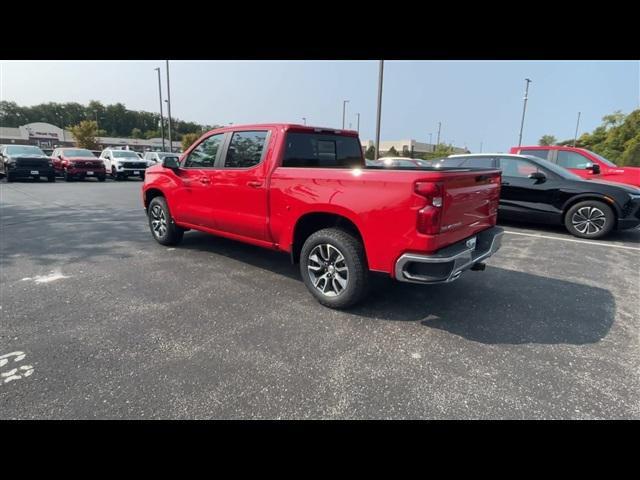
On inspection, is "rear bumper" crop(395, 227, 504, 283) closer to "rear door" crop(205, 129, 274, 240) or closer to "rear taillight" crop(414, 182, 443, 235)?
"rear taillight" crop(414, 182, 443, 235)

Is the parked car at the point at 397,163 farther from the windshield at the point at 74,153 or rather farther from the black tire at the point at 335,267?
the windshield at the point at 74,153

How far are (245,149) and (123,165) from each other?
19.0 metres

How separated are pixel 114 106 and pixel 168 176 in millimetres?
121487

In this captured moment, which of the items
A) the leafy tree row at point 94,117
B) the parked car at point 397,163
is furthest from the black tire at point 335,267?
the leafy tree row at point 94,117

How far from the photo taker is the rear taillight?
2.85m

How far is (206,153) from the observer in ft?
16.3

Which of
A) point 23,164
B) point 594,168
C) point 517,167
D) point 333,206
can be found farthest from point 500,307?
point 23,164

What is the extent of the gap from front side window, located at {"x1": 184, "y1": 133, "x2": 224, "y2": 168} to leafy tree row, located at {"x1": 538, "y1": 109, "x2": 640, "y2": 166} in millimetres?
28652

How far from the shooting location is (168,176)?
18.0 ft

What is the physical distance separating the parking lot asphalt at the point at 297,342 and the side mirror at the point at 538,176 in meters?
2.26
